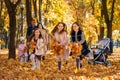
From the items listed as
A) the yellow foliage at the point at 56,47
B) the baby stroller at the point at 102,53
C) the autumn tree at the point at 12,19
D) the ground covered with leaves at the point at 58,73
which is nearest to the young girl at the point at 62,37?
the yellow foliage at the point at 56,47

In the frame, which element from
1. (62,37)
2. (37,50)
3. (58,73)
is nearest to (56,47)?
(62,37)

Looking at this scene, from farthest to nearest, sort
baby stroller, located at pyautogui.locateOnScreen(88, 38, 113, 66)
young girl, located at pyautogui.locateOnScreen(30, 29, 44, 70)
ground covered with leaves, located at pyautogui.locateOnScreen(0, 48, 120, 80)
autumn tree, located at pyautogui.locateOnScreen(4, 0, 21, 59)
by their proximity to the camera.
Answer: autumn tree, located at pyautogui.locateOnScreen(4, 0, 21, 59)
baby stroller, located at pyautogui.locateOnScreen(88, 38, 113, 66)
young girl, located at pyautogui.locateOnScreen(30, 29, 44, 70)
ground covered with leaves, located at pyautogui.locateOnScreen(0, 48, 120, 80)

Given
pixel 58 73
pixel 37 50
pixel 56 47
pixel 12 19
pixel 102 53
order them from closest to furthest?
pixel 58 73, pixel 37 50, pixel 56 47, pixel 102 53, pixel 12 19

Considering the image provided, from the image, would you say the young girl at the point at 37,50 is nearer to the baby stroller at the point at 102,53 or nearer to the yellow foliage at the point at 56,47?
the yellow foliage at the point at 56,47

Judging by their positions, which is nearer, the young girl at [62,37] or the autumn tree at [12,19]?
the young girl at [62,37]

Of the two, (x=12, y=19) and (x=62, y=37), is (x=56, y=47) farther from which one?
(x=12, y=19)

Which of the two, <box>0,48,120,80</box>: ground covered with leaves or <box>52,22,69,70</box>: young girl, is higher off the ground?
<box>52,22,69,70</box>: young girl

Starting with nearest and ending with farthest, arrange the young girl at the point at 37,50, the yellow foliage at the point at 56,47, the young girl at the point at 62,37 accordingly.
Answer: the young girl at the point at 37,50 → the yellow foliage at the point at 56,47 → the young girl at the point at 62,37

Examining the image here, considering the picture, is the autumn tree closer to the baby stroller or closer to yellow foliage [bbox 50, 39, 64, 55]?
the baby stroller

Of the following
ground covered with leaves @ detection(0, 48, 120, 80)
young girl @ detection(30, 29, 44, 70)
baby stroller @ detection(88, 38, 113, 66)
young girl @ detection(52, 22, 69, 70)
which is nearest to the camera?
ground covered with leaves @ detection(0, 48, 120, 80)

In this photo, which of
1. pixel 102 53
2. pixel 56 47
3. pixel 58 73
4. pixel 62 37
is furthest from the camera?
pixel 102 53

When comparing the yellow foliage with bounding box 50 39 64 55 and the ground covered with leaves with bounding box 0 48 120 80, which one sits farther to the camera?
the yellow foliage with bounding box 50 39 64 55

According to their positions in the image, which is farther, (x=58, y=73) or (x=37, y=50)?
(x=37, y=50)

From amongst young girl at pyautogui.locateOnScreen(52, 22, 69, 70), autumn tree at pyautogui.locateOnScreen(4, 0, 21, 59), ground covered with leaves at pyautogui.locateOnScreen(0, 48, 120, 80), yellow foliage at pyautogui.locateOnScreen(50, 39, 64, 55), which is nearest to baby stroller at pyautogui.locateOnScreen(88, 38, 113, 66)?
ground covered with leaves at pyautogui.locateOnScreen(0, 48, 120, 80)
